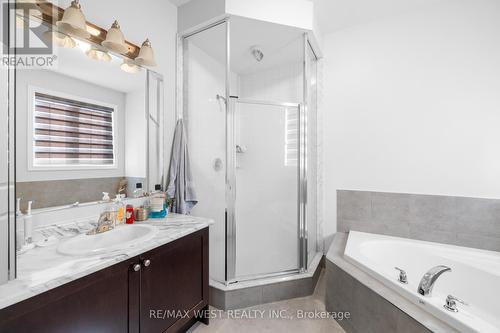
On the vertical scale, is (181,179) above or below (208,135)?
below

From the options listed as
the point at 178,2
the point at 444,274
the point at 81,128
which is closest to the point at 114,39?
the point at 81,128

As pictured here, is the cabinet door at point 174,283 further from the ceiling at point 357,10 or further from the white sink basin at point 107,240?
the ceiling at point 357,10

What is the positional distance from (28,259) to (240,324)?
52.9 inches

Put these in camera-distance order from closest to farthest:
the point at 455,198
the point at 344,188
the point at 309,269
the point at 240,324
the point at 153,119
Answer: the point at 240,324, the point at 153,119, the point at 455,198, the point at 309,269, the point at 344,188

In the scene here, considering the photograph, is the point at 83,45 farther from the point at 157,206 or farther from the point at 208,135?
the point at 157,206

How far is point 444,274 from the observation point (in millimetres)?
1636

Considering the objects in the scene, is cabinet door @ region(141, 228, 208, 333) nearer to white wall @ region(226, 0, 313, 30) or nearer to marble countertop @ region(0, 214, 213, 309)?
marble countertop @ region(0, 214, 213, 309)

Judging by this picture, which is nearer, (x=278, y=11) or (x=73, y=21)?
(x=73, y=21)

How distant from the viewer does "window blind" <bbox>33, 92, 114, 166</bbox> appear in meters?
1.18

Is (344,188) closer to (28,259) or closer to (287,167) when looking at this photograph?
(287,167)

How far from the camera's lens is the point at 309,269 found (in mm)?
2080

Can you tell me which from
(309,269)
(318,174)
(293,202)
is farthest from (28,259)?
(318,174)

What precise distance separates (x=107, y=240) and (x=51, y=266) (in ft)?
1.35

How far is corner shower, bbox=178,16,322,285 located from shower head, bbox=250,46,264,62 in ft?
0.03
